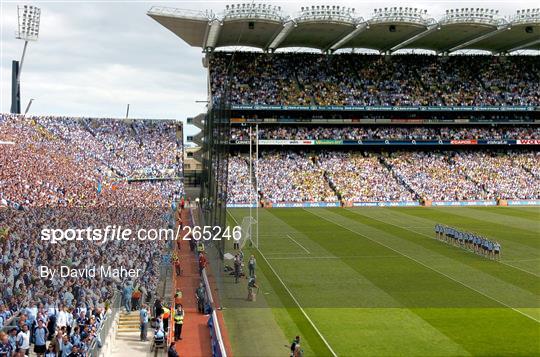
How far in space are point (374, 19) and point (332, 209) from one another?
1850 centimetres

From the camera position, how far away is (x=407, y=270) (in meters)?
22.1

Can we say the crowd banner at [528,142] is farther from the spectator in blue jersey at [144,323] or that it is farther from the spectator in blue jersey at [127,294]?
the spectator in blue jersey at [144,323]

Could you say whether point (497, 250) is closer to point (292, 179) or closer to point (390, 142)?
point (292, 179)

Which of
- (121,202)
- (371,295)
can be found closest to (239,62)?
(121,202)

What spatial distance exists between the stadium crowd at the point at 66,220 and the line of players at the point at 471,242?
46.1 feet

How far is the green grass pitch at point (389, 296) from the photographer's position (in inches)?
557

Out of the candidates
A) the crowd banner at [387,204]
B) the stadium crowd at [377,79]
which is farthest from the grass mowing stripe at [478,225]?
the stadium crowd at [377,79]

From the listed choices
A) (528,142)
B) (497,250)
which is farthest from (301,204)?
(528,142)

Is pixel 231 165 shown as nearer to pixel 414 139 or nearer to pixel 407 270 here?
pixel 414 139

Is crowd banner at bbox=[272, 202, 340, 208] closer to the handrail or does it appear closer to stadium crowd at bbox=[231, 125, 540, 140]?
stadium crowd at bbox=[231, 125, 540, 140]

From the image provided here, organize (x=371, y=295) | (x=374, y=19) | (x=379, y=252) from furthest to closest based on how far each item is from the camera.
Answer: (x=374, y=19) < (x=379, y=252) < (x=371, y=295)

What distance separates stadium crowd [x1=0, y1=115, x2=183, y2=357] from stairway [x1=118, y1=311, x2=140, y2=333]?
2.23 feet

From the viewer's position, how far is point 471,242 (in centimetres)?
2592

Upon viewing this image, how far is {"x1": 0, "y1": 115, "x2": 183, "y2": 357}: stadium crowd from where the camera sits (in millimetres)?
12945
